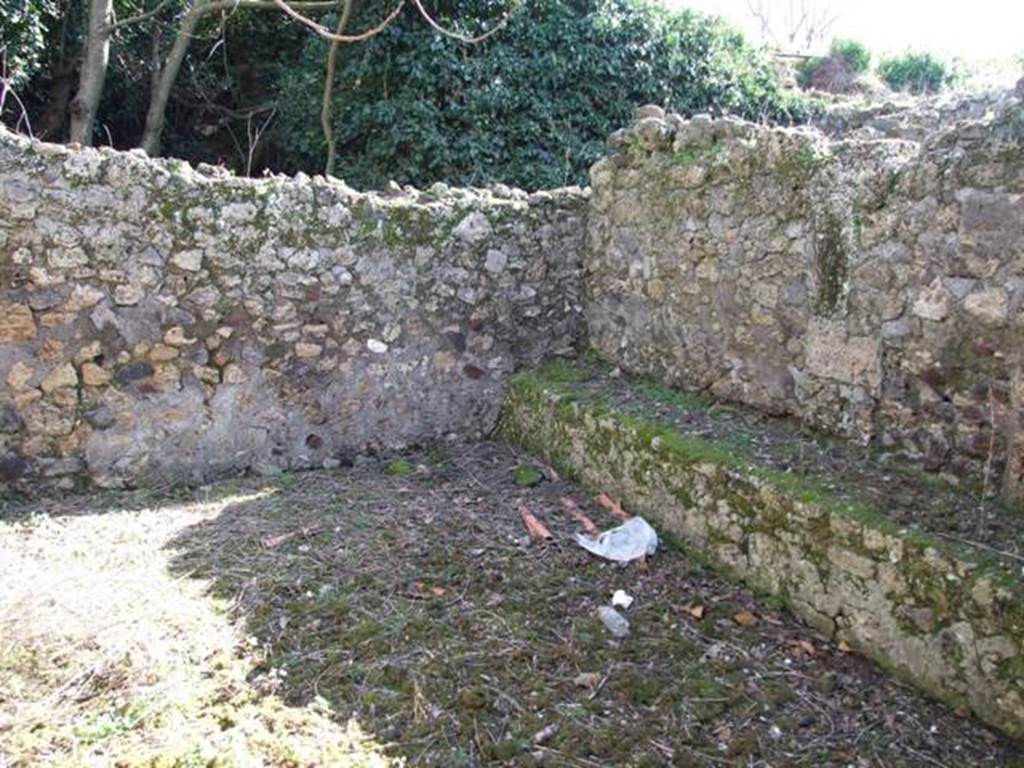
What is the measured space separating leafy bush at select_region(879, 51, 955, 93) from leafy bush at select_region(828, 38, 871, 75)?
1.15ft

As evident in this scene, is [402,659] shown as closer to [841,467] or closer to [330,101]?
[841,467]

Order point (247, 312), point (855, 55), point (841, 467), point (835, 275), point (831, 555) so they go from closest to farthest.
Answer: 1. point (831, 555)
2. point (841, 467)
3. point (835, 275)
4. point (247, 312)
5. point (855, 55)

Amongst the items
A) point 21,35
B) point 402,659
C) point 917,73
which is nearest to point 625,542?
point 402,659

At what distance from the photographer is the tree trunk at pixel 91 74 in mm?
7535

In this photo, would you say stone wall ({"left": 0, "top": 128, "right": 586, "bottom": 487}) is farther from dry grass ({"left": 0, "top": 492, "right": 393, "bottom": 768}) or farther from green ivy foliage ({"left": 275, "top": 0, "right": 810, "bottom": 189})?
green ivy foliage ({"left": 275, "top": 0, "right": 810, "bottom": 189})

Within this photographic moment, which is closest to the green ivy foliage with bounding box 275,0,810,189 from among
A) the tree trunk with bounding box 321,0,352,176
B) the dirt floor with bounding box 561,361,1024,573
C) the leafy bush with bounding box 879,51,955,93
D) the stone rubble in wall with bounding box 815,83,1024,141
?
the tree trunk with bounding box 321,0,352,176

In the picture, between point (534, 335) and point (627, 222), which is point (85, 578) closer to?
point (534, 335)

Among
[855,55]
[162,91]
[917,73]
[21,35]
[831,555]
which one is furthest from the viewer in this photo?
[855,55]

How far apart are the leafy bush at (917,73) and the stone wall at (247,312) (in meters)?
9.11

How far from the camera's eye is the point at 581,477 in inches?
176

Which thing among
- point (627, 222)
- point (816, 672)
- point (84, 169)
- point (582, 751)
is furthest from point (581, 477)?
point (84, 169)

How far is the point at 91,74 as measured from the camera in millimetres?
7660

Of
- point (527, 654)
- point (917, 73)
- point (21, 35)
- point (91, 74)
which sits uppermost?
point (917, 73)

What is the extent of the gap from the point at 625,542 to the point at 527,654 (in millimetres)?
906
